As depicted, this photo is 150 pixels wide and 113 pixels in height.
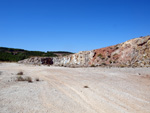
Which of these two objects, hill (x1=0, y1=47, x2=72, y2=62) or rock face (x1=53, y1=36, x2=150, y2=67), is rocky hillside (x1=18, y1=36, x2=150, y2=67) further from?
hill (x1=0, y1=47, x2=72, y2=62)

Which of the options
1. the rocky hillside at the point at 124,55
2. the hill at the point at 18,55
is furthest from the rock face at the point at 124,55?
the hill at the point at 18,55

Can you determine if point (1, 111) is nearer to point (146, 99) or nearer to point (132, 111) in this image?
point (132, 111)

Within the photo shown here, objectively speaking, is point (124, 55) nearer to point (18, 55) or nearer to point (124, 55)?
point (124, 55)

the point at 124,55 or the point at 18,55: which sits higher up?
the point at 18,55

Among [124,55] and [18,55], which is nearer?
[124,55]

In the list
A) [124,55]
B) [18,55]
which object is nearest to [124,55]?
[124,55]

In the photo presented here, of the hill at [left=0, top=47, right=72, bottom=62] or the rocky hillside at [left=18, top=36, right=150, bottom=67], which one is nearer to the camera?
the rocky hillside at [left=18, top=36, right=150, bottom=67]

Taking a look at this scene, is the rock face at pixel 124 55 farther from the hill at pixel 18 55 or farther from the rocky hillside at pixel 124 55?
the hill at pixel 18 55

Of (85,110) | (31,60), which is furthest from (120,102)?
(31,60)

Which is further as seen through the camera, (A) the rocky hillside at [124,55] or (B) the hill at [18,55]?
(B) the hill at [18,55]

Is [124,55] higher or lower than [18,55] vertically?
lower

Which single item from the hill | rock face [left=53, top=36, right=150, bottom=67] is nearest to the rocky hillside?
rock face [left=53, top=36, right=150, bottom=67]

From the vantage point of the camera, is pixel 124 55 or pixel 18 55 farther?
pixel 18 55

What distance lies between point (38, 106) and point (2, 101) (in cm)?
149
